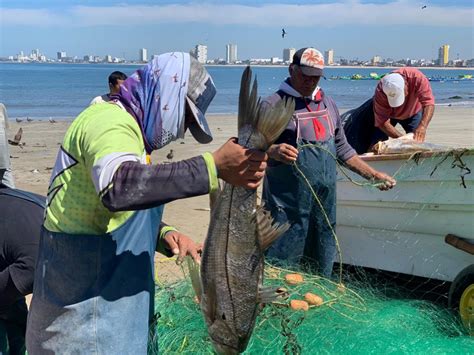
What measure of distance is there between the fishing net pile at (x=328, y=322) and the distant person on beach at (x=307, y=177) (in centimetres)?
53

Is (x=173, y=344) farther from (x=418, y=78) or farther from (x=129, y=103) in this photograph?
(x=418, y=78)

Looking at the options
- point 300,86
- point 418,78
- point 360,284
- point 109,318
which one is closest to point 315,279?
point 360,284

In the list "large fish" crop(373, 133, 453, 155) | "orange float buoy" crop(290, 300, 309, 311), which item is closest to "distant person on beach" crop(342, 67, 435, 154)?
"large fish" crop(373, 133, 453, 155)

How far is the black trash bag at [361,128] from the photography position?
24.0 ft

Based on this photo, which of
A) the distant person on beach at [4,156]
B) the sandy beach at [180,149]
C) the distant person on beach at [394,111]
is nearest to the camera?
the distant person on beach at [4,156]

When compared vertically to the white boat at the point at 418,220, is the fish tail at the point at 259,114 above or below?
above

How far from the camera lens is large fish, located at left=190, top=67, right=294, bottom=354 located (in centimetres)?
254

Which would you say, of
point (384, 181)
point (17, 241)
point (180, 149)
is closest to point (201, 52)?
point (17, 241)

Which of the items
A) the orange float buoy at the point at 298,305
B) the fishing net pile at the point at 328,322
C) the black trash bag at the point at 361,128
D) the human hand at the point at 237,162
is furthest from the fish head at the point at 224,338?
the black trash bag at the point at 361,128

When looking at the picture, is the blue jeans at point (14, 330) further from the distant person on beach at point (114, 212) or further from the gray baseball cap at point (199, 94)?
the gray baseball cap at point (199, 94)

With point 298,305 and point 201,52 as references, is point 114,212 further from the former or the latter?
point 298,305

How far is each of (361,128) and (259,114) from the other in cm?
527

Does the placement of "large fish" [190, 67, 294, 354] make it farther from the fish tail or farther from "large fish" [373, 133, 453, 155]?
"large fish" [373, 133, 453, 155]

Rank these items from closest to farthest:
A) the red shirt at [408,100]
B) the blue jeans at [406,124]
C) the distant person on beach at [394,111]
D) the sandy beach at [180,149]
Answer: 1. the distant person on beach at [394,111]
2. the red shirt at [408,100]
3. the blue jeans at [406,124]
4. the sandy beach at [180,149]
